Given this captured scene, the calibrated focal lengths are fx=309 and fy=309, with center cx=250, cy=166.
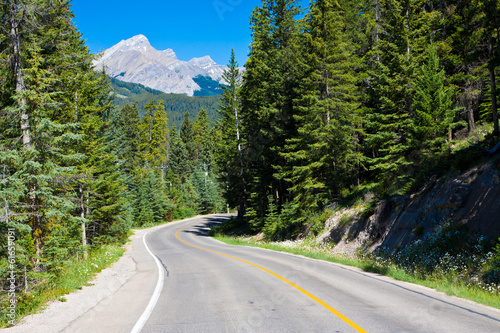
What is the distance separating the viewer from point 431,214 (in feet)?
45.9

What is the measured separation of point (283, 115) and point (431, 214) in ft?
55.8

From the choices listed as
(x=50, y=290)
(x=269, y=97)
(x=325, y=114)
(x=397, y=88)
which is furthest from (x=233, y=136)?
(x=50, y=290)

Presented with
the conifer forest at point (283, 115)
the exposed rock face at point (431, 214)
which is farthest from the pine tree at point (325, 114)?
the exposed rock face at point (431, 214)

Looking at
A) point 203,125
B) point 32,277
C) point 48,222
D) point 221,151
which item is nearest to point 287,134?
point 221,151

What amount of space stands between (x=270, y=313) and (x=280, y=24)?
91.7ft

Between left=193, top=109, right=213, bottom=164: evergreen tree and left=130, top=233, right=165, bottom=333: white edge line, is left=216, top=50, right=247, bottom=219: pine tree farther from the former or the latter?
left=193, top=109, right=213, bottom=164: evergreen tree

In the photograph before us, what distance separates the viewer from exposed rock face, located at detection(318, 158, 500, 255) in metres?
11.2

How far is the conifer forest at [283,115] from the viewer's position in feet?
39.7

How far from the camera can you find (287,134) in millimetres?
28562

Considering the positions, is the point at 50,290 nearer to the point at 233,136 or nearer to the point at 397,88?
the point at 397,88

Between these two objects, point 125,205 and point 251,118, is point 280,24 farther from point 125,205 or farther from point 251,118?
point 125,205

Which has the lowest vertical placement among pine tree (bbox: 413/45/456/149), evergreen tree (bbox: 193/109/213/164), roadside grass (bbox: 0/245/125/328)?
roadside grass (bbox: 0/245/125/328)

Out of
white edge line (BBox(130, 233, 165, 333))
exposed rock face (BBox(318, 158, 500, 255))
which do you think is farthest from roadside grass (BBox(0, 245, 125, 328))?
exposed rock face (BBox(318, 158, 500, 255))

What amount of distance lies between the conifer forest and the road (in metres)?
4.31
